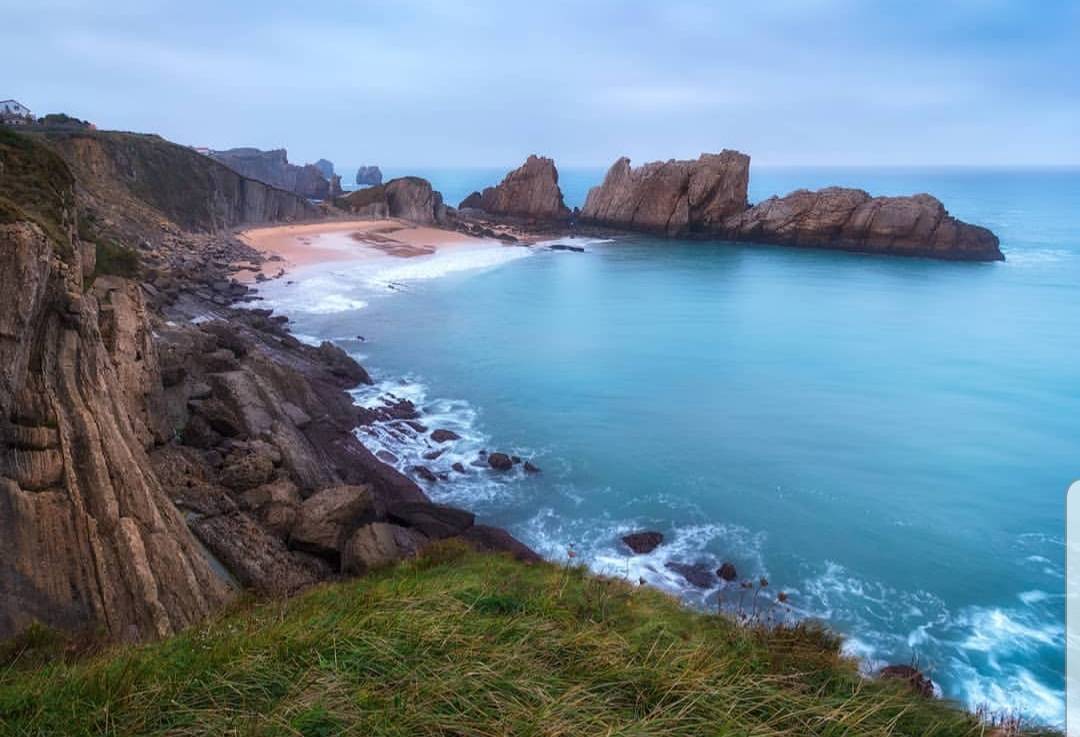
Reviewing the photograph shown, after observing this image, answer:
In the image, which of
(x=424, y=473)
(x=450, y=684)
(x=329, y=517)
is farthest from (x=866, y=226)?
(x=450, y=684)

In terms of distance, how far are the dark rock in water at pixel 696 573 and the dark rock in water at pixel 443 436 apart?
7.84 m

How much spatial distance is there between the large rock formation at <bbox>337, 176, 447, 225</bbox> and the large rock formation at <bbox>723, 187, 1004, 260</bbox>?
101 ft

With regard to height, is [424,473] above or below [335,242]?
below

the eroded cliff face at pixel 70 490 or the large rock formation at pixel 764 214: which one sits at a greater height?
the large rock formation at pixel 764 214

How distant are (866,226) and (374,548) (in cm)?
6269

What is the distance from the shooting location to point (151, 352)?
13938mm

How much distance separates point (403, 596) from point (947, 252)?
2618 inches

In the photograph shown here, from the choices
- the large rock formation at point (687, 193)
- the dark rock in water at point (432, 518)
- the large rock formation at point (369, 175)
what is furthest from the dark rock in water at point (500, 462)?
the large rock formation at point (369, 175)

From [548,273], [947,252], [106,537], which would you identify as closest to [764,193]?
[947,252]

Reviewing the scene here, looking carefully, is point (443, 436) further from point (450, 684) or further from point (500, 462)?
point (450, 684)

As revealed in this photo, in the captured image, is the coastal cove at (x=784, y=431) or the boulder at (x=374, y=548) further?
the coastal cove at (x=784, y=431)

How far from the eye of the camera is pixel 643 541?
14570 millimetres

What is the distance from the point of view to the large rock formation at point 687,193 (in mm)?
68688

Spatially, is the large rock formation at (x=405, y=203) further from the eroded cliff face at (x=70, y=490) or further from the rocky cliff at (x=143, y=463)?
the eroded cliff face at (x=70, y=490)
